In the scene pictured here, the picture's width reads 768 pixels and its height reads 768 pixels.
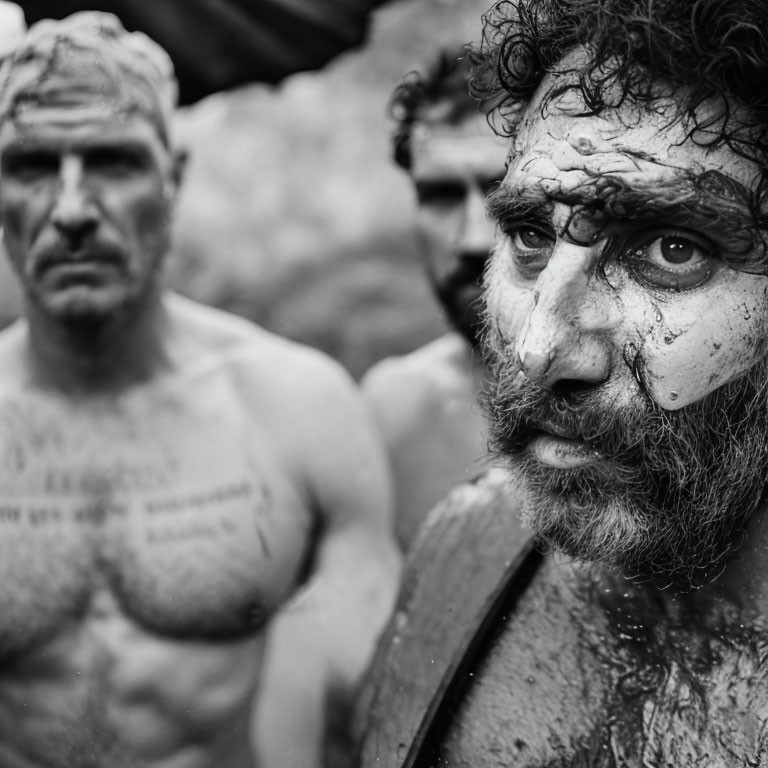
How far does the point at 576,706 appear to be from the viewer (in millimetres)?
1889

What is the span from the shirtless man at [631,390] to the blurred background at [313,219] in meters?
7.58

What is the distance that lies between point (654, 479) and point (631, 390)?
138 millimetres

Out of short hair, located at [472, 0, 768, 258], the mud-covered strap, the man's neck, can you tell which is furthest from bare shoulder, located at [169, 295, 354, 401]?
short hair, located at [472, 0, 768, 258]

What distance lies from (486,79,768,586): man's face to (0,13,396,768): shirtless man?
1.18 meters

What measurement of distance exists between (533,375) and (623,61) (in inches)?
16.8

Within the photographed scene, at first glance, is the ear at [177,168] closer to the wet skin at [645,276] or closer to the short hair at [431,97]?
the short hair at [431,97]

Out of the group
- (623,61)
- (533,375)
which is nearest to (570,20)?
(623,61)

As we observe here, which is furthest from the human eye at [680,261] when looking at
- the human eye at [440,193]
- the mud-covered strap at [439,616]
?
the human eye at [440,193]

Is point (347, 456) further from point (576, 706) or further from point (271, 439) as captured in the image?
point (576, 706)

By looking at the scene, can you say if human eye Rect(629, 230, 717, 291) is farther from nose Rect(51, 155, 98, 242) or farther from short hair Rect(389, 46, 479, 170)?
short hair Rect(389, 46, 479, 170)

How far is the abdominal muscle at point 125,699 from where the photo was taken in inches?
116

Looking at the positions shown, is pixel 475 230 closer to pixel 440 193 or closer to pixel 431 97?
pixel 440 193

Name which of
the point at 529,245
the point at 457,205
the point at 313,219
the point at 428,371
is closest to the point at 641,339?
the point at 529,245

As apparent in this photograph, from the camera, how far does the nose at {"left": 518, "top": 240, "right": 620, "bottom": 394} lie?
1.74m
